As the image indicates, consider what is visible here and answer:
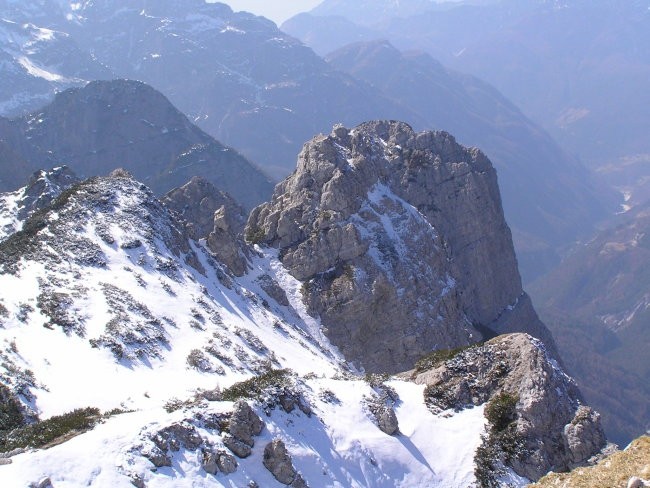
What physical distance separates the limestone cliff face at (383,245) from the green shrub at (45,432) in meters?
50.0

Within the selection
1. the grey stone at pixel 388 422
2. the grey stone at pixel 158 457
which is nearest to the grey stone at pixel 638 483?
the grey stone at pixel 158 457

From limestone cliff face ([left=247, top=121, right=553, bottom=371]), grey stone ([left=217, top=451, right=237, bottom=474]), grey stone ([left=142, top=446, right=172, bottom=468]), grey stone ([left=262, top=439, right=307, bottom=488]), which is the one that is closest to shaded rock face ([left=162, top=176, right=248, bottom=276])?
limestone cliff face ([left=247, top=121, right=553, bottom=371])

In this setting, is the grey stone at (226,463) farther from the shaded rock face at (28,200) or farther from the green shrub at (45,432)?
the shaded rock face at (28,200)

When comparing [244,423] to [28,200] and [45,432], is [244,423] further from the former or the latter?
[28,200]

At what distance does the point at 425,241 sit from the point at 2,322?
59450mm

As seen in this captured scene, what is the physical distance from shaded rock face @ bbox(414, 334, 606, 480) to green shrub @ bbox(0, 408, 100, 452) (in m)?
19.8

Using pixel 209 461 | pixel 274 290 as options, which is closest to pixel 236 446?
pixel 209 461

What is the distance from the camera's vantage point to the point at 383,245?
3482 inches

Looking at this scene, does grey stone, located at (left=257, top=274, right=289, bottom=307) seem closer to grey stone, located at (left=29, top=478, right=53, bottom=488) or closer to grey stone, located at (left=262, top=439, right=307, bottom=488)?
grey stone, located at (left=262, top=439, right=307, bottom=488)

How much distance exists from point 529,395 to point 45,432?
84.0 ft

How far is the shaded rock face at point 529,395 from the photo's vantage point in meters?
38.2

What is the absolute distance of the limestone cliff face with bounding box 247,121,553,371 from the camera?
273ft

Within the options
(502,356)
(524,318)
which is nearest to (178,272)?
(502,356)

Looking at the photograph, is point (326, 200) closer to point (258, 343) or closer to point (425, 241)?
point (425, 241)
